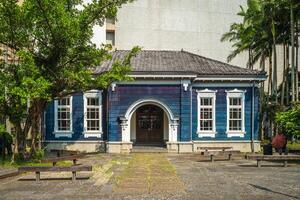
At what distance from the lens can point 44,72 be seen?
746 inches

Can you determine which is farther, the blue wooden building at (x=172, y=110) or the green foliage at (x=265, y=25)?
the green foliage at (x=265, y=25)

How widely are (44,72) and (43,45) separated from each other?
1189 mm

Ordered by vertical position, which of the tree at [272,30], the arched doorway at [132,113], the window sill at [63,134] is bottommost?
the window sill at [63,134]

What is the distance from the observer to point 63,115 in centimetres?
2756

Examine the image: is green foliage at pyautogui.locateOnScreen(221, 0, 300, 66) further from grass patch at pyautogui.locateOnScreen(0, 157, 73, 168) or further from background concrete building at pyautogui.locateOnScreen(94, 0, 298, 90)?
grass patch at pyautogui.locateOnScreen(0, 157, 73, 168)

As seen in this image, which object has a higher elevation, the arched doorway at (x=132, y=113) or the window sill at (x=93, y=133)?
the arched doorway at (x=132, y=113)

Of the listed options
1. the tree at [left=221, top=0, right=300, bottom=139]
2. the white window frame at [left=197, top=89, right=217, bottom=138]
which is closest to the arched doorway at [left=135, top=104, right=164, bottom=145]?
the white window frame at [left=197, top=89, right=217, bottom=138]

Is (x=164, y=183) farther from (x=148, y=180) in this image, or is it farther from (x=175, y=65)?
(x=175, y=65)

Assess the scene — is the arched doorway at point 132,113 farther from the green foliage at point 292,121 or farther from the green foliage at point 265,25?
the green foliage at point 265,25

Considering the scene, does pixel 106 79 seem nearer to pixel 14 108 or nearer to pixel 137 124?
pixel 14 108

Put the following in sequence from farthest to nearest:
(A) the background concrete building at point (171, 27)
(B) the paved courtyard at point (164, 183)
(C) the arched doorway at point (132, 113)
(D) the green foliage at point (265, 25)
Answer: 1. (A) the background concrete building at point (171, 27)
2. (D) the green foliage at point (265, 25)
3. (C) the arched doorway at point (132, 113)
4. (B) the paved courtyard at point (164, 183)

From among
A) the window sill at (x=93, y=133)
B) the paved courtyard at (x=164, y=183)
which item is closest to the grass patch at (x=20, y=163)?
the paved courtyard at (x=164, y=183)

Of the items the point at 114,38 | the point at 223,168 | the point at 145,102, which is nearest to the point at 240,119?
the point at 145,102

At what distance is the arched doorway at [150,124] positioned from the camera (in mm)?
29000
